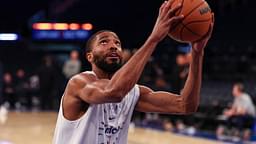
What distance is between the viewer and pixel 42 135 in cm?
983

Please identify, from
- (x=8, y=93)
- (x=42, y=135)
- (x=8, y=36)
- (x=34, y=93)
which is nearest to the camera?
(x=42, y=135)

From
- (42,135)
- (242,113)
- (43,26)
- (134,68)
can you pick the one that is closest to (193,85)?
(134,68)

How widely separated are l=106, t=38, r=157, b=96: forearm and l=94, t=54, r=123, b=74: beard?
0.20 metres

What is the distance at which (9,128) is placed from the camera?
1109cm

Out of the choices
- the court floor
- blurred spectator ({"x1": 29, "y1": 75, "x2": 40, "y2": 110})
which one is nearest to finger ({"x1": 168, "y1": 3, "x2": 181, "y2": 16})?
the court floor

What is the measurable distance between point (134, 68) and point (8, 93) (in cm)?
1456

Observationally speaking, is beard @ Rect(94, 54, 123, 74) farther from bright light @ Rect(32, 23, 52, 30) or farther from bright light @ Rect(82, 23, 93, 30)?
bright light @ Rect(82, 23, 93, 30)

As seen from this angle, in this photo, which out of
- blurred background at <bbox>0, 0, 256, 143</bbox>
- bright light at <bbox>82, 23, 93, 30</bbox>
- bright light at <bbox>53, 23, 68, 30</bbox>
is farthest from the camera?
bright light at <bbox>82, 23, 93, 30</bbox>

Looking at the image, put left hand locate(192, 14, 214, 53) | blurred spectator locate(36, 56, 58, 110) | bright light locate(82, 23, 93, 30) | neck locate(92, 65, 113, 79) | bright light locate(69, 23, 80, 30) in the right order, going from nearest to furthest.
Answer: left hand locate(192, 14, 214, 53) → neck locate(92, 65, 113, 79) → blurred spectator locate(36, 56, 58, 110) → bright light locate(69, 23, 80, 30) → bright light locate(82, 23, 93, 30)

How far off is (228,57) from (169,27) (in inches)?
466

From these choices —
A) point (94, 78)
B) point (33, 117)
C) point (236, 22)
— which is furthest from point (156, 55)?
point (94, 78)

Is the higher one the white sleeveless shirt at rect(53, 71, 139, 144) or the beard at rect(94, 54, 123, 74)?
the beard at rect(94, 54, 123, 74)

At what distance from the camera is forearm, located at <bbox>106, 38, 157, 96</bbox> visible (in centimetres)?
260

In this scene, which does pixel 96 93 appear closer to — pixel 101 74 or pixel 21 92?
pixel 101 74
